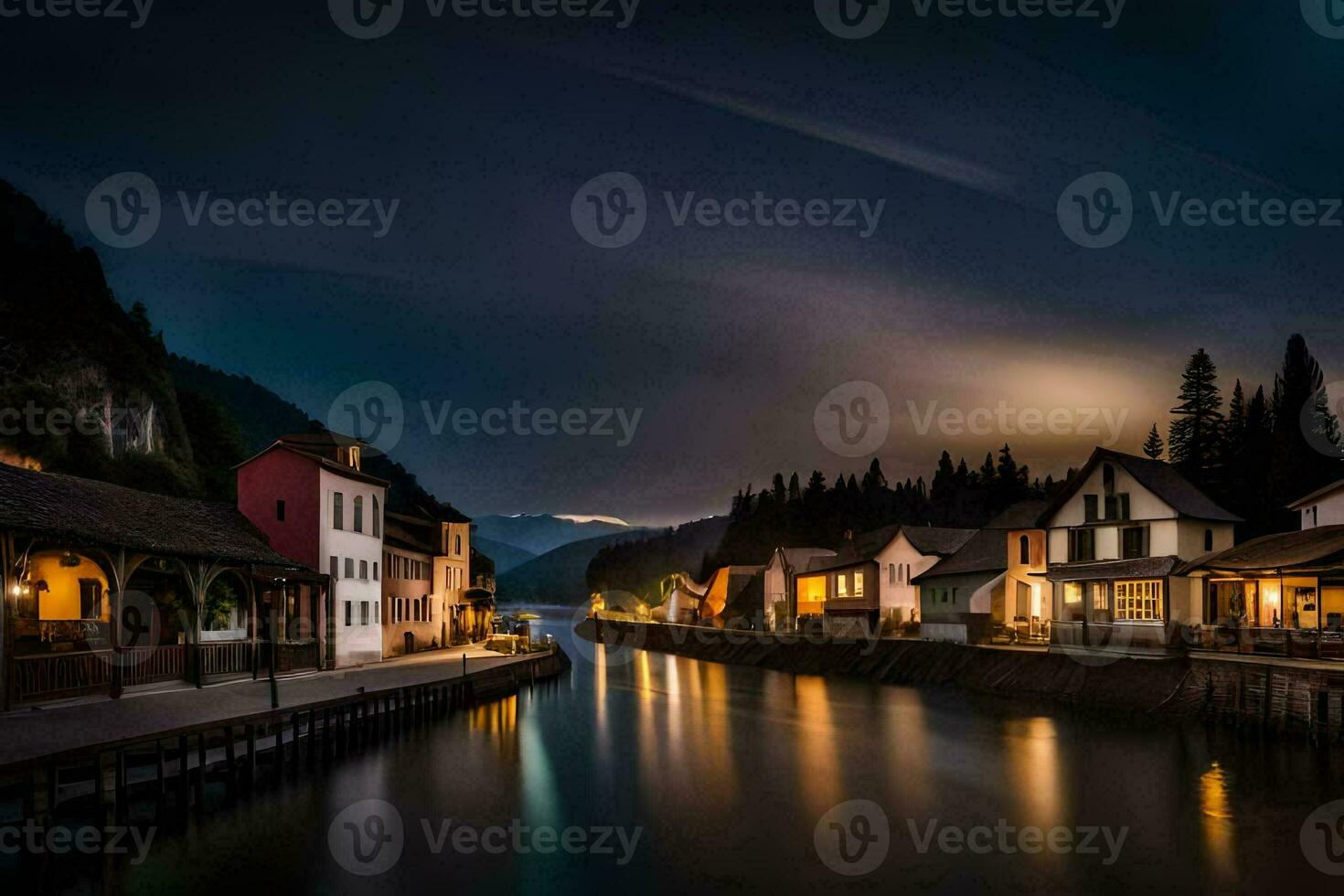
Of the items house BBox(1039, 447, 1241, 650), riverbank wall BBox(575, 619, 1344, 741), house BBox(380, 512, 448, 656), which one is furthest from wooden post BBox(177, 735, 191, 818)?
house BBox(1039, 447, 1241, 650)

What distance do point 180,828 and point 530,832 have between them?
26.9 feet

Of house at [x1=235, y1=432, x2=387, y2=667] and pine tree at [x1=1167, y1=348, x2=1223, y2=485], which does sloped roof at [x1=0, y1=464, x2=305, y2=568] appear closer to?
house at [x1=235, y1=432, x2=387, y2=667]

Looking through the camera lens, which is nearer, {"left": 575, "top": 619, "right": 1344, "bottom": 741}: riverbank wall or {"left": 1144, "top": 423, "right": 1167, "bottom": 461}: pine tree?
{"left": 575, "top": 619, "right": 1344, "bottom": 741}: riverbank wall

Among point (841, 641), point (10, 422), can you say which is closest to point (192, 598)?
point (10, 422)

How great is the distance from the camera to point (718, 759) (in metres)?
37.2

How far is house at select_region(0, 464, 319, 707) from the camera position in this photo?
2536 centimetres

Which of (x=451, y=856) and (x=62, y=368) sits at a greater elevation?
(x=62, y=368)

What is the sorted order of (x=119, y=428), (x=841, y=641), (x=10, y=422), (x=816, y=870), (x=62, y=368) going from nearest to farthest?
(x=816, y=870) → (x=10, y=422) → (x=62, y=368) → (x=119, y=428) → (x=841, y=641)

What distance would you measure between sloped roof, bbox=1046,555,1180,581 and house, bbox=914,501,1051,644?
4.98 m

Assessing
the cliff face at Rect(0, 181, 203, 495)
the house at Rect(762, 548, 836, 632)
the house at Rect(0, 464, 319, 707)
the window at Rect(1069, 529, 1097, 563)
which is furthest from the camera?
the house at Rect(762, 548, 836, 632)

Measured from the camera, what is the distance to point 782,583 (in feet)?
311

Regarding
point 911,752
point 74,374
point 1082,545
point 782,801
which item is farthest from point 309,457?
point 1082,545

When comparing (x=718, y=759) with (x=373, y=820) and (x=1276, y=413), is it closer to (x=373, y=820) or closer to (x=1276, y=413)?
(x=373, y=820)

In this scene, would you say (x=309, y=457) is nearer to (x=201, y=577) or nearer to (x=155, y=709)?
(x=201, y=577)
